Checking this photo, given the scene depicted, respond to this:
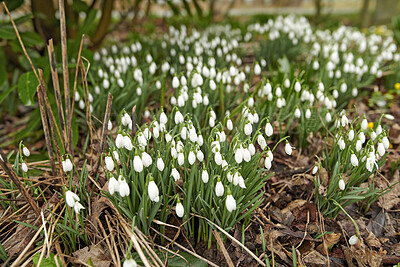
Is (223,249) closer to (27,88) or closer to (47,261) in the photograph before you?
(47,261)

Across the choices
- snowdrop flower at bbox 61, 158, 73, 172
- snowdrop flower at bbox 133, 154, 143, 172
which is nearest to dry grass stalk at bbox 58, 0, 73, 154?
snowdrop flower at bbox 61, 158, 73, 172

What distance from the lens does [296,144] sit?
9.17 ft

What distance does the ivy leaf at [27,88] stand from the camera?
2.51 meters

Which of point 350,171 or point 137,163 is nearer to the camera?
point 137,163

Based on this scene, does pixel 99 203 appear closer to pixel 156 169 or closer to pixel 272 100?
pixel 156 169

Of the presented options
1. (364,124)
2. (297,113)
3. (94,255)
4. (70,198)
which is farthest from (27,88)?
(364,124)

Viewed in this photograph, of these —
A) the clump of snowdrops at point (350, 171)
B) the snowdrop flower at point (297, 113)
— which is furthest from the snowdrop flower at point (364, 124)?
the snowdrop flower at point (297, 113)

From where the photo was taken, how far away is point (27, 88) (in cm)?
255

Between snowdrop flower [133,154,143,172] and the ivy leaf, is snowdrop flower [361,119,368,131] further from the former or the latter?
the ivy leaf

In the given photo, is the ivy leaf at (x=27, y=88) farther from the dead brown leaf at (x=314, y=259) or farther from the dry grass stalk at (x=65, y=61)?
the dead brown leaf at (x=314, y=259)

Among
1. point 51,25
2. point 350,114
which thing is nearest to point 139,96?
point 51,25

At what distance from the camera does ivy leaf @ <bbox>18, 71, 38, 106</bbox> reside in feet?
8.22

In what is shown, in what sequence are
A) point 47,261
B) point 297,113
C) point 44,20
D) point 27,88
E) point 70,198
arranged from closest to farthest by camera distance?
point 70,198
point 47,261
point 297,113
point 27,88
point 44,20

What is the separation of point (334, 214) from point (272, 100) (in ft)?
3.71
